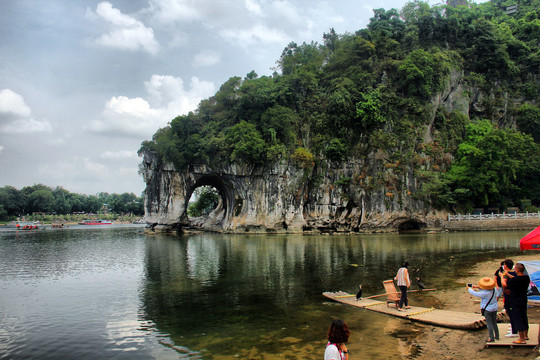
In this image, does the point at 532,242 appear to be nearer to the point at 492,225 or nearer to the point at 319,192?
the point at 492,225

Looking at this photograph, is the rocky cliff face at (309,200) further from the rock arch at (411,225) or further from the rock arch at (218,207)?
the rock arch at (218,207)

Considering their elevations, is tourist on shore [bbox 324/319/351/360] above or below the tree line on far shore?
below

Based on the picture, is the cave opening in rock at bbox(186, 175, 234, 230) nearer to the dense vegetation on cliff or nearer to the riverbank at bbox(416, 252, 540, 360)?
the dense vegetation on cliff

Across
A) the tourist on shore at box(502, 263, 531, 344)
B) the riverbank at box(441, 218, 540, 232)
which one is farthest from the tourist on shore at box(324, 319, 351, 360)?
the riverbank at box(441, 218, 540, 232)

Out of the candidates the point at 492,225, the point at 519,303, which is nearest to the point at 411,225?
the point at 492,225

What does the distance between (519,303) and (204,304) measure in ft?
27.7

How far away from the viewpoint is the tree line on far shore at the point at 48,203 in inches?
3214

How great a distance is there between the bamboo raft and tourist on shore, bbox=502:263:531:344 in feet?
5.03

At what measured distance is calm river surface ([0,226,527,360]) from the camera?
7.90 meters

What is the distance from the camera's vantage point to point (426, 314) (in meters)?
9.29

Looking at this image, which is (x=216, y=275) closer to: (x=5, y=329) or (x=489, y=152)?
(x=5, y=329)

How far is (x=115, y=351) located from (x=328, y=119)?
37.6 meters

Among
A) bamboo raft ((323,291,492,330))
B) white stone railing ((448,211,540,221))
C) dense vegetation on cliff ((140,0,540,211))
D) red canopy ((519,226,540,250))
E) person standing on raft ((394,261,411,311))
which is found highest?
dense vegetation on cliff ((140,0,540,211))

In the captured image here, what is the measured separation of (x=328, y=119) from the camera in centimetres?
4225
